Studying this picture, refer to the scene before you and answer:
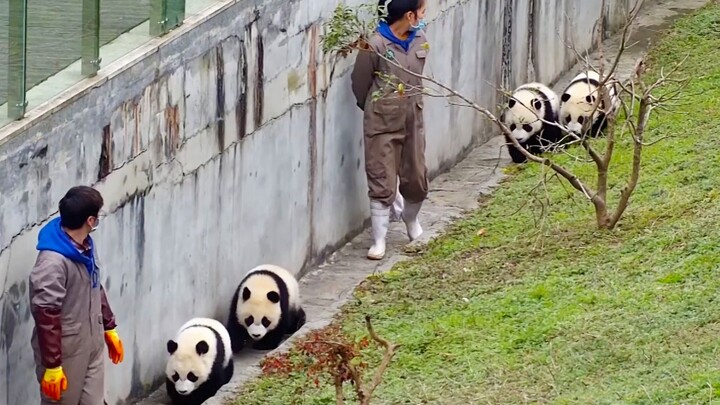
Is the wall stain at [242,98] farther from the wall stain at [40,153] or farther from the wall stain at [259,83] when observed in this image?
the wall stain at [40,153]

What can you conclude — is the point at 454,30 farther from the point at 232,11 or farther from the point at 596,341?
the point at 596,341

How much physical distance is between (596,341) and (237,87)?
3137 millimetres

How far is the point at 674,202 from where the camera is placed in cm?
1020

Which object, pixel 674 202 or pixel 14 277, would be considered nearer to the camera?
pixel 14 277

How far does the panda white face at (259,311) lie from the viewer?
9500 millimetres

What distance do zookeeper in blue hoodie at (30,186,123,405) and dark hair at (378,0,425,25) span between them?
3822mm

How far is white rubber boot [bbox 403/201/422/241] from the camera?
1127cm

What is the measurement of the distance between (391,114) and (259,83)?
3.92ft

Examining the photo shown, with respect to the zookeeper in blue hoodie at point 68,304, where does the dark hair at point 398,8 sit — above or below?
above

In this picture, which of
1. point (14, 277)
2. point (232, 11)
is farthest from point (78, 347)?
point (232, 11)

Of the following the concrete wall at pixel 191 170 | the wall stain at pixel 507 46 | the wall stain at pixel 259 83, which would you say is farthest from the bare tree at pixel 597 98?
the wall stain at pixel 507 46

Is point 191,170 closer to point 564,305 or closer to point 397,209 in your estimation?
point 564,305

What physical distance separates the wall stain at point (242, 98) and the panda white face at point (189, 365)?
63.5 inches

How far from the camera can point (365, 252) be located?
1127 centimetres
